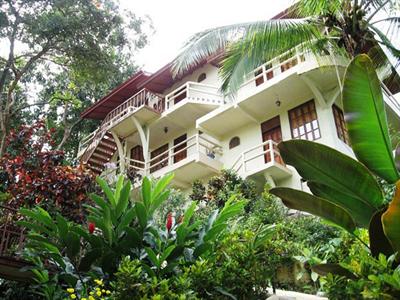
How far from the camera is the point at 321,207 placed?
4301 millimetres

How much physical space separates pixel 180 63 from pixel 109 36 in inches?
261

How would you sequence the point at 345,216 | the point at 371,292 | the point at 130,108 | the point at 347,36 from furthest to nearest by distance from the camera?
1. the point at 130,108
2. the point at 347,36
3. the point at 345,216
4. the point at 371,292

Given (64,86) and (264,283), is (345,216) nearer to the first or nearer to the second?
(264,283)

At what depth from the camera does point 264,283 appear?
15.6 ft

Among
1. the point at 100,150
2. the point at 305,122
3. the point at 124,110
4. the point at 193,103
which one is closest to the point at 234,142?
the point at 193,103

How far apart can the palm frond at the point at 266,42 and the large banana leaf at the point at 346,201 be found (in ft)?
14.2

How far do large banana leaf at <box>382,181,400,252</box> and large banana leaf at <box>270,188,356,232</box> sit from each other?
626 mm

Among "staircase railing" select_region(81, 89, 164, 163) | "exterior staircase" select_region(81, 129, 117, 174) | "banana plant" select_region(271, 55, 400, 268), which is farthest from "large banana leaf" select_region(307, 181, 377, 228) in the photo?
"exterior staircase" select_region(81, 129, 117, 174)

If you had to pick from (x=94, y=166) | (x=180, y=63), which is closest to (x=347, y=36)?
(x=180, y=63)

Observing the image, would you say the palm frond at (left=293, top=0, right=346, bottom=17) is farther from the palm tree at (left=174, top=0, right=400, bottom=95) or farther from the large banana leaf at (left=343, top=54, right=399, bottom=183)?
the large banana leaf at (left=343, top=54, right=399, bottom=183)

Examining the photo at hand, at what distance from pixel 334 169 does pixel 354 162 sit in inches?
8.9

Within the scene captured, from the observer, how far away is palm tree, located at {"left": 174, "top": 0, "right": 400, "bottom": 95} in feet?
25.0

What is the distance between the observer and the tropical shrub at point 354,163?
440cm

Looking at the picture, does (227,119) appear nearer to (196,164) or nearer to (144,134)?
(196,164)
